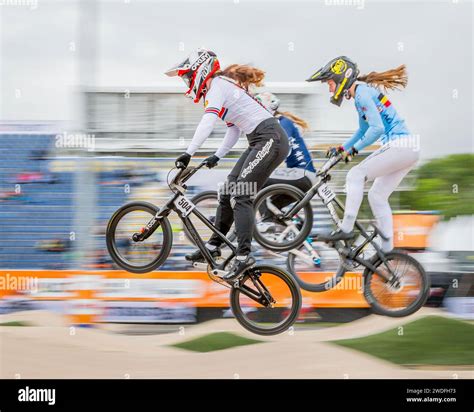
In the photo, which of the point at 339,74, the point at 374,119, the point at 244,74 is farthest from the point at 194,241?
the point at 339,74

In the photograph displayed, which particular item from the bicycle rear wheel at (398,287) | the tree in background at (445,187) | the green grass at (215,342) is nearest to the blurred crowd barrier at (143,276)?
the tree in background at (445,187)

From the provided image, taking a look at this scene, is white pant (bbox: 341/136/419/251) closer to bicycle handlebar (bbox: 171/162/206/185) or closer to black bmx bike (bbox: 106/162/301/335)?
black bmx bike (bbox: 106/162/301/335)

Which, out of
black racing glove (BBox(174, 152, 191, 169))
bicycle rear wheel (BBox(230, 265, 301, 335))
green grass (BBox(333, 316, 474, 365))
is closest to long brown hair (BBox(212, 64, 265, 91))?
black racing glove (BBox(174, 152, 191, 169))

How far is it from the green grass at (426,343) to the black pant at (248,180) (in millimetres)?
2858

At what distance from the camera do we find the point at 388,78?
810 centimetres

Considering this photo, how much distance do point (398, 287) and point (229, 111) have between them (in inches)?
108

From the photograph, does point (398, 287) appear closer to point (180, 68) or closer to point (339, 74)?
point (339, 74)

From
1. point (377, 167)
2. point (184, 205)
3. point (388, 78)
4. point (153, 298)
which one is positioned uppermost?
point (388, 78)

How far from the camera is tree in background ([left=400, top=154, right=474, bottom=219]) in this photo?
1030 centimetres

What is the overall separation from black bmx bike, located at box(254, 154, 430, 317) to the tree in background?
2.35 meters

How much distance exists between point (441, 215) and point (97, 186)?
5.05 meters

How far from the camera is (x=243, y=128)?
7.58 meters

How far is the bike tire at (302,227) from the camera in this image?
8.08 m

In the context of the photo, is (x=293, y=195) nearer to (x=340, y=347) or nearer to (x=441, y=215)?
(x=340, y=347)
